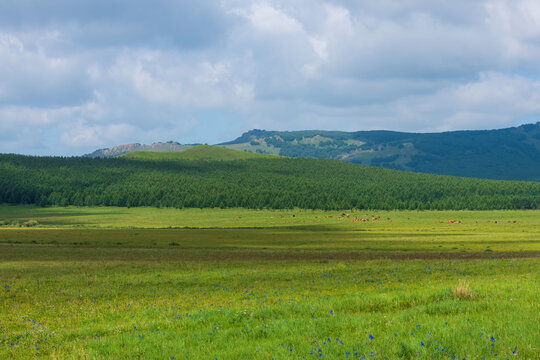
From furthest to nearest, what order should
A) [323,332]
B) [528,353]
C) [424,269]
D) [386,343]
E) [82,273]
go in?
[82,273] → [424,269] → [323,332] → [386,343] → [528,353]

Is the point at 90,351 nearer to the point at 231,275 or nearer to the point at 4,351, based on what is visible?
the point at 4,351

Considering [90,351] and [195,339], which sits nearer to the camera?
[90,351]

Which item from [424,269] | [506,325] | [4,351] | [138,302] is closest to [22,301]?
[138,302]

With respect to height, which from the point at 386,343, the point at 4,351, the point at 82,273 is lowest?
the point at 82,273

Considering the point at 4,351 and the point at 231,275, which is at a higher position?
the point at 4,351

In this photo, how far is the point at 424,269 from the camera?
2869 cm

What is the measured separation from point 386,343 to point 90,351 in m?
6.29

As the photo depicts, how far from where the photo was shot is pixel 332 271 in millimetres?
29469

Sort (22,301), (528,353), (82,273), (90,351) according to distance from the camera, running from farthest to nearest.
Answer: (82,273)
(22,301)
(90,351)
(528,353)

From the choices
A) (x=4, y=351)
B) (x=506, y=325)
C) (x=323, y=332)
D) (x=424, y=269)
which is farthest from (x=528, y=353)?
(x=424, y=269)

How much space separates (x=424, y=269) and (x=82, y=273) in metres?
21.6

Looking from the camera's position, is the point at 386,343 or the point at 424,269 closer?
the point at 386,343

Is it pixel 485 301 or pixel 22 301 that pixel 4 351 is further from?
pixel 485 301

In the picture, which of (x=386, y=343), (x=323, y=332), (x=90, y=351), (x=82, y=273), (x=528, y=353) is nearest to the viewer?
(x=528, y=353)
